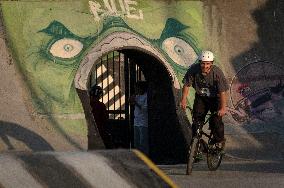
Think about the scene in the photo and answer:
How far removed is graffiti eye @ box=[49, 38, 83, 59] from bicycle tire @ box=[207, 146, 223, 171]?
3852 millimetres

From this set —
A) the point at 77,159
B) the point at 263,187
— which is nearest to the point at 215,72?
the point at 263,187

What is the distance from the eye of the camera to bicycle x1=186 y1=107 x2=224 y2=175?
1265 cm

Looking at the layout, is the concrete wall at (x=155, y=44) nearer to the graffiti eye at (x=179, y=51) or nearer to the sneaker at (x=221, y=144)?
the graffiti eye at (x=179, y=51)

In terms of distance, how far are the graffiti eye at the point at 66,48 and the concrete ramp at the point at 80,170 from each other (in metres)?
10.4

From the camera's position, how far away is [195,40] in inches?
651

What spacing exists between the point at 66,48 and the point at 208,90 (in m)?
3.91

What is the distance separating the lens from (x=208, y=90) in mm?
12852

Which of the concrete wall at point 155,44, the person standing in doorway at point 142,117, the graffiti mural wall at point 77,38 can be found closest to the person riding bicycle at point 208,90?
the concrete wall at point 155,44

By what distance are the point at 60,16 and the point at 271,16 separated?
14.0ft

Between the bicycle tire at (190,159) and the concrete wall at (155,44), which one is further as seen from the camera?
the concrete wall at (155,44)

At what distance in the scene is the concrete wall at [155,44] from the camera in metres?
15.6

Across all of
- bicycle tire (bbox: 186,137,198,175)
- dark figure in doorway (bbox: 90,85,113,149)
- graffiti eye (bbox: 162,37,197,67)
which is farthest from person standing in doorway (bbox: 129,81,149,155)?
bicycle tire (bbox: 186,137,198,175)

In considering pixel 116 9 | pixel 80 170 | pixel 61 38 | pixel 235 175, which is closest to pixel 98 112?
pixel 61 38

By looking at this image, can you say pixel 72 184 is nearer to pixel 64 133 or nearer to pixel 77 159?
pixel 77 159
